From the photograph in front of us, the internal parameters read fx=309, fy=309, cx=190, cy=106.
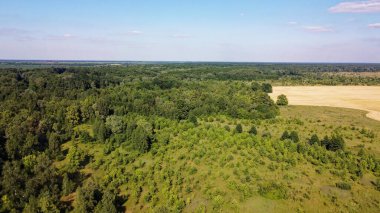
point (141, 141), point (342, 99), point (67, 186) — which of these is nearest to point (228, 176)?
point (141, 141)

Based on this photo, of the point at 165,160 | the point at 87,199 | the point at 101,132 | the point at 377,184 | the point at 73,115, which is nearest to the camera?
the point at 87,199

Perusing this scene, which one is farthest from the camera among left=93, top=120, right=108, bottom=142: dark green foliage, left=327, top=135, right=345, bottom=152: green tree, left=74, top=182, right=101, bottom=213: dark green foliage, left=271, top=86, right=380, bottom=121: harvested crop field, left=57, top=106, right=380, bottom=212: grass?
left=271, top=86, right=380, bottom=121: harvested crop field

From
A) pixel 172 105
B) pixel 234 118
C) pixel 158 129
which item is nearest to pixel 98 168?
pixel 158 129

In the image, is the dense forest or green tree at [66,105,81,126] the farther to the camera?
green tree at [66,105,81,126]

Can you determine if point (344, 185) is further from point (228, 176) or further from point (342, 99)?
point (342, 99)

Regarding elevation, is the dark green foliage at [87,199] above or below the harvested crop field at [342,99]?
below

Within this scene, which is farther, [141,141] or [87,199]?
[141,141]

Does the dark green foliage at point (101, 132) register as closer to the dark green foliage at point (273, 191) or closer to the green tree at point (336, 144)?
the dark green foliage at point (273, 191)

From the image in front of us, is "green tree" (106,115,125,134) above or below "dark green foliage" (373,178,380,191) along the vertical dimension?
above

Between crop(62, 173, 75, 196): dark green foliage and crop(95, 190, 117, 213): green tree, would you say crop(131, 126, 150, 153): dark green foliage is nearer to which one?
crop(62, 173, 75, 196): dark green foliage

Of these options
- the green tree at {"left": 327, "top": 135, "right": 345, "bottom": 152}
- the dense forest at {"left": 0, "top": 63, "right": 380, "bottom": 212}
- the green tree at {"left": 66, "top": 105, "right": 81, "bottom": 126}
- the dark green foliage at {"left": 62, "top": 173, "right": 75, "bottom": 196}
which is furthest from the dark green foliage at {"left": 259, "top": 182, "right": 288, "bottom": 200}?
the green tree at {"left": 66, "top": 105, "right": 81, "bottom": 126}

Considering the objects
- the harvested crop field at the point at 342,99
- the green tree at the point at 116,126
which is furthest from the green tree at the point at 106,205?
the harvested crop field at the point at 342,99
